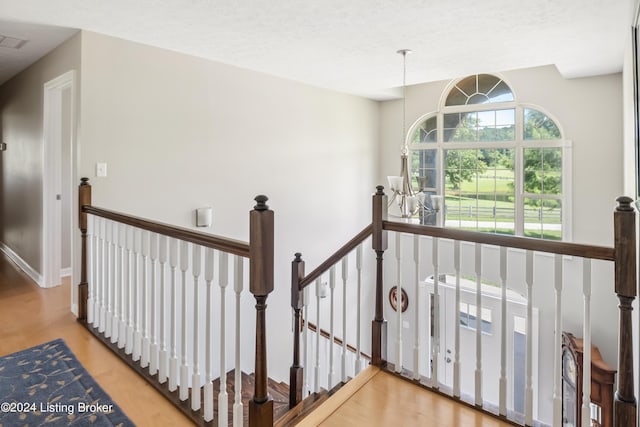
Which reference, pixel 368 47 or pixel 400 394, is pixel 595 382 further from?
pixel 368 47

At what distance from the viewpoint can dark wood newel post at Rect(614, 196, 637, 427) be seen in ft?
4.93

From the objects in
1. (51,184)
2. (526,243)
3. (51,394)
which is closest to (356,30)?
(526,243)

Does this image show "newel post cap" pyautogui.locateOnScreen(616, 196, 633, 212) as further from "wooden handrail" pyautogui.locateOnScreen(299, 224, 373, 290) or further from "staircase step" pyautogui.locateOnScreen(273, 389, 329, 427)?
"staircase step" pyautogui.locateOnScreen(273, 389, 329, 427)

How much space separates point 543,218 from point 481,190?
0.92 meters

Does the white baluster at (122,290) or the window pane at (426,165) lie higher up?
the window pane at (426,165)

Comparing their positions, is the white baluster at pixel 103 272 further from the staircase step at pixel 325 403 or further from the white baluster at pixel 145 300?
the staircase step at pixel 325 403

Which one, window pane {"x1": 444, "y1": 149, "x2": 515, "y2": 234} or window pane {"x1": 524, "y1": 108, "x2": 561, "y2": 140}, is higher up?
window pane {"x1": 524, "y1": 108, "x2": 561, "y2": 140}

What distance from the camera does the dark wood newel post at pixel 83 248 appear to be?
2983mm

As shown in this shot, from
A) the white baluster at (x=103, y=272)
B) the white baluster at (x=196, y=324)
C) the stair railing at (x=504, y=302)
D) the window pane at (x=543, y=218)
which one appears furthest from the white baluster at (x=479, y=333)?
the window pane at (x=543, y=218)

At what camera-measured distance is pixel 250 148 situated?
175 inches

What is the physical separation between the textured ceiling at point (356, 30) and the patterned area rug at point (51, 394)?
2.35 m

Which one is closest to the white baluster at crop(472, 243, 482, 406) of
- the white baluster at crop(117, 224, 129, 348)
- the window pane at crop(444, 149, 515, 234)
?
the white baluster at crop(117, 224, 129, 348)

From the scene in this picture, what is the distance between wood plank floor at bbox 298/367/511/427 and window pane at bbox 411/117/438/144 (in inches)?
188

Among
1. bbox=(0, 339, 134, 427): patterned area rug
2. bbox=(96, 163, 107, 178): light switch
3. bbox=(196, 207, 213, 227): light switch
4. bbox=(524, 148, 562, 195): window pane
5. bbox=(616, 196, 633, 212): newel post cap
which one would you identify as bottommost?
bbox=(0, 339, 134, 427): patterned area rug
